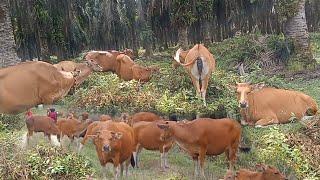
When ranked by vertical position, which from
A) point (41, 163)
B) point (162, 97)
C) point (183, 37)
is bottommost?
point (41, 163)

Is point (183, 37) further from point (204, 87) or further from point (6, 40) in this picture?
point (204, 87)

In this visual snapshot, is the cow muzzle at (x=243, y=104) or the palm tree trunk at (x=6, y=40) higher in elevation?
the palm tree trunk at (x=6, y=40)

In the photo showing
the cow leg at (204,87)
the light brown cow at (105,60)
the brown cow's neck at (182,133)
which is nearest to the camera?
the brown cow's neck at (182,133)

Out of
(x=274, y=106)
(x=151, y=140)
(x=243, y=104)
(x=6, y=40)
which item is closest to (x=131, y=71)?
(x=6, y=40)

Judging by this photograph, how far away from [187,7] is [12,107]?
1662 cm

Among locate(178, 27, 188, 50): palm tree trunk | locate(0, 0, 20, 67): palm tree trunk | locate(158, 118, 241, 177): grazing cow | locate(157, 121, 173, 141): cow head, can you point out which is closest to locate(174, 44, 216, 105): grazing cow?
locate(158, 118, 241, 177): grazing cow

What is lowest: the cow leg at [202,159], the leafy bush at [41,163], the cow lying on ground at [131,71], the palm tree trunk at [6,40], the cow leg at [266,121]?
the cow leg at [202,159]

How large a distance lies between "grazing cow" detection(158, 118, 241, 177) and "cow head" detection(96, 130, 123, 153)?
1.10m

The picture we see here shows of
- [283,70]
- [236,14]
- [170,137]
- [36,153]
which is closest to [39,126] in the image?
[36,153]

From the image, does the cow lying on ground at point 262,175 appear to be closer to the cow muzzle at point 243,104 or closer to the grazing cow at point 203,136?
the grazing cow at point 203,136

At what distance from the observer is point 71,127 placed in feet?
35.0

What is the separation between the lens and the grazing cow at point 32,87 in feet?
25.3

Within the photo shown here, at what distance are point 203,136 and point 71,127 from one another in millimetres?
2492

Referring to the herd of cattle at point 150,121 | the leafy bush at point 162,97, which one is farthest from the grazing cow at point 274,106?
the leafy bush at point 162,97
